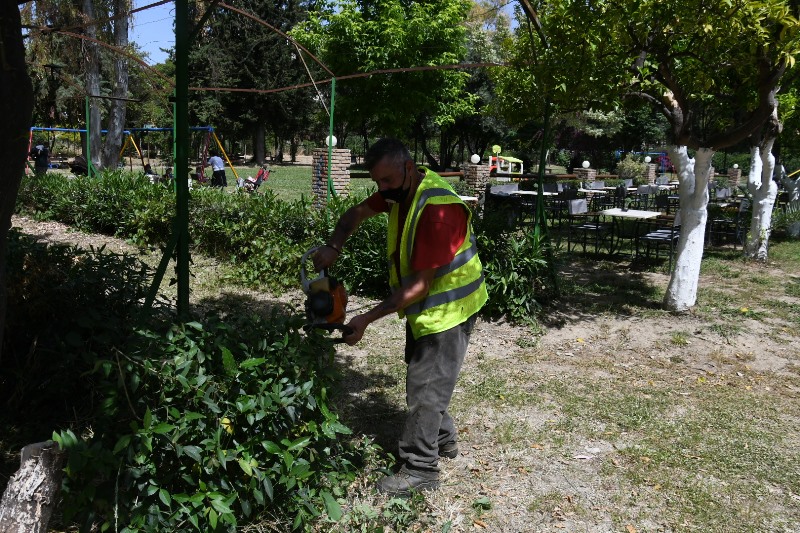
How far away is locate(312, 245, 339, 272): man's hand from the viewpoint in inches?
147

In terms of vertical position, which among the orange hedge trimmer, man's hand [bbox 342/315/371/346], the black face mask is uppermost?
the black face mask

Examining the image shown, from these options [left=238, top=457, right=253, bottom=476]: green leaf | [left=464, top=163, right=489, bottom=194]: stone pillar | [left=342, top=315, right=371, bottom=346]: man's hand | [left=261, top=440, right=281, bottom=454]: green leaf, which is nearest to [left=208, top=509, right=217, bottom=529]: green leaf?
[left=238, top=457, right=253, bottom=476]: green leaf

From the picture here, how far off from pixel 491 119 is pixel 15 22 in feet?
125

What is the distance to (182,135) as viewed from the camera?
3.67 meters

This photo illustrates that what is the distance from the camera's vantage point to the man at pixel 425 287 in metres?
3.39

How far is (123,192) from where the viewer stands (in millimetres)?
10555

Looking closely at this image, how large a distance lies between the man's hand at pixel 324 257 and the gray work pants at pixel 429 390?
67cm

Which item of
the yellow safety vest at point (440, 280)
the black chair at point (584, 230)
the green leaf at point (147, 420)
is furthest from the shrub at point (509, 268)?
the green leaf at point (147, 420)

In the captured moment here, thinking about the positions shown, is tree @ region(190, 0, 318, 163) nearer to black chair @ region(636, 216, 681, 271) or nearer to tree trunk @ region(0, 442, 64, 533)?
black chair @ region(636, 216, 681, 271)

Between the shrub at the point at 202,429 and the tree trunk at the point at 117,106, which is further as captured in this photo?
the tree trunk at the point at 117,106

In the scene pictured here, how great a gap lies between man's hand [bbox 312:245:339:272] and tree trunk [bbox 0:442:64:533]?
1725 millimetres

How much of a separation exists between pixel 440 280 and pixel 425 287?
18cm

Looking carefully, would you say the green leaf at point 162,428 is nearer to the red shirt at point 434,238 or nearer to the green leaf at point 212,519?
the green leaf at point 212,519

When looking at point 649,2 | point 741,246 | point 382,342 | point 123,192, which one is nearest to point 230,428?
point 382,342
